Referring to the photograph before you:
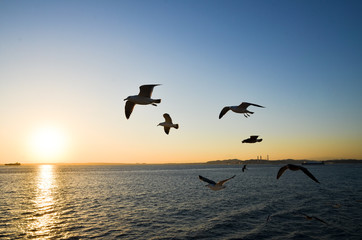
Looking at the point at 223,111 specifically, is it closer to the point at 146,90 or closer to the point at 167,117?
the point at 146,90

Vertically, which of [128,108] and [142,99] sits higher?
[142,99]

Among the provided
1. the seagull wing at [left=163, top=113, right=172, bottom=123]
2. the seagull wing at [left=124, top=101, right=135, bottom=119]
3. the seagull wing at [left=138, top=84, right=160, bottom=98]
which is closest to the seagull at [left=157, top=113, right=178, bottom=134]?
the seagull wing at [left=163, top=113, right=172, bottom=123]

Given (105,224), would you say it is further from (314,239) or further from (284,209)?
(284,209)

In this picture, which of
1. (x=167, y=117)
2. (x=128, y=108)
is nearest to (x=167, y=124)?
(x=167, y=117)

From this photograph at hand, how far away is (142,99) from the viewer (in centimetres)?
941

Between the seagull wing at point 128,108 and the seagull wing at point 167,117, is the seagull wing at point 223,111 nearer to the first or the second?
the seagull wing at point 167,117

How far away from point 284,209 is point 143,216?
1691cm

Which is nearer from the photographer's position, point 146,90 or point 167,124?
point 146,90

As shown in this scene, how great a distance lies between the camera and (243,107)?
9.82 meters

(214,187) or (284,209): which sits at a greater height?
(214,187)

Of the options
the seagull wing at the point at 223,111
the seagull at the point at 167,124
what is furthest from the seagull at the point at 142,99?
the seagull wing at the point at 223,111

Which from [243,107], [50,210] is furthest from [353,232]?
[50,210]

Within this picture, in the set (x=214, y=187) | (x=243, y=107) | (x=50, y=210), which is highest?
(x=243, y=107)

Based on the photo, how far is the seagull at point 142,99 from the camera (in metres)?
9.34
